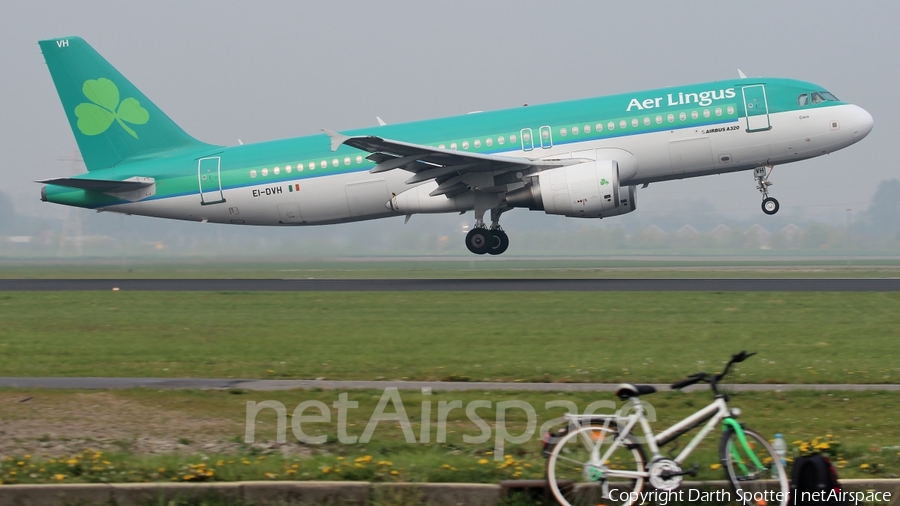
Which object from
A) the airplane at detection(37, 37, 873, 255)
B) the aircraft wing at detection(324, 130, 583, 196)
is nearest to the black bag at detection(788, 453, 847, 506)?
the airplane at detection(37, 37, 873, 255)

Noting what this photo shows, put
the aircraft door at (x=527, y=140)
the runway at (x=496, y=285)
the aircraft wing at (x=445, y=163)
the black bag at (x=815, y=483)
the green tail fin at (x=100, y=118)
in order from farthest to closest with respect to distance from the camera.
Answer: the green tail fin at (x=100, y=118)
the aircraft door at (x=527, y=140)
the aircraft wing at (x=445, y=163)
the runway at (x=496, y=285)
the black bag at (x=815, y=483)

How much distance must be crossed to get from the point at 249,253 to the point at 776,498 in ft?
130

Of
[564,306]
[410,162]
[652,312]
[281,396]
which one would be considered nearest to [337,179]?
[410,162]

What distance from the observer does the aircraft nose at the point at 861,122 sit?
28.7 metres

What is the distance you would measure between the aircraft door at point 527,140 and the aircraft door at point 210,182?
9.99 m

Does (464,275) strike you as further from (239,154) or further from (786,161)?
(786,161)

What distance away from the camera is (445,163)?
29109 millimetres

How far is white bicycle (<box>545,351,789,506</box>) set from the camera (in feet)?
24.9

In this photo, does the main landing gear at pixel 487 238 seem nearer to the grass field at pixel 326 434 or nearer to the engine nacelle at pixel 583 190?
the engine nacelle at pixel 583 190

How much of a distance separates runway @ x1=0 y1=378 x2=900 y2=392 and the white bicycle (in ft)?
15.9

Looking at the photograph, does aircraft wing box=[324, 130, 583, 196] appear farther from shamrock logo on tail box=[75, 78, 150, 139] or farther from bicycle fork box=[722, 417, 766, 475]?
bicycle fork box=[722, 417, 766, 475]

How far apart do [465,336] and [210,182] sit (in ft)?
54.7

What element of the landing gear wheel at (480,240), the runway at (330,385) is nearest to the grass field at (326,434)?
the runway at (330,385)

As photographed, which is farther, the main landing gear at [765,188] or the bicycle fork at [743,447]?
the main landing gear at [765,188]
